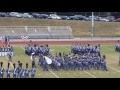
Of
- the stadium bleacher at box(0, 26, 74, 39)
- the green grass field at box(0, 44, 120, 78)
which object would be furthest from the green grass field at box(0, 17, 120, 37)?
the green grass field at box(0, 44, 120, 78)

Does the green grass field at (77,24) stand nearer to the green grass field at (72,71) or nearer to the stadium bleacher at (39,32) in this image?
the stadium bleacher at (39,32)

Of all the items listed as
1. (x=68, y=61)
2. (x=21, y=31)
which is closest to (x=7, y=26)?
(x=21, y=31)

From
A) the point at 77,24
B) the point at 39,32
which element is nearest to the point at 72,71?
the point at 39,32

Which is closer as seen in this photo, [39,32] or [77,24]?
[39,32]

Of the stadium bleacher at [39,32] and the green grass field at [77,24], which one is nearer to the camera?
the stadium bleacher at [39,32]

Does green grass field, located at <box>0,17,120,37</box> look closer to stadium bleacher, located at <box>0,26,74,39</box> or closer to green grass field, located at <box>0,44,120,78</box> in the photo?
stadium bleacher, located at <box>0,26,74,39</box>

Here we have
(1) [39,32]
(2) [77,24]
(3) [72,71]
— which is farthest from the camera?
(2) [77,24]

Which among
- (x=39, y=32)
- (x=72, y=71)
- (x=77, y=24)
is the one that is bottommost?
(x=39, y=32)

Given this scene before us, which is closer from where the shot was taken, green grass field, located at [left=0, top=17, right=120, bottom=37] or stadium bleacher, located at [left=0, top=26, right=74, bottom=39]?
stadium bleacher, located at [left=0, top=26, right=74, bottom=39]

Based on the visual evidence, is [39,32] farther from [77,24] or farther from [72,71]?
[72,71]

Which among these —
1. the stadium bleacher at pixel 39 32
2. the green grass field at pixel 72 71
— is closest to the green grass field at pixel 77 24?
the stadium bleacher at pixel 39 32

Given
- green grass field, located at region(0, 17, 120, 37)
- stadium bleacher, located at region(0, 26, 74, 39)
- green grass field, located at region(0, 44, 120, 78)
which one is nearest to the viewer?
green grass field, located at region(0, 44, 120, 78)
